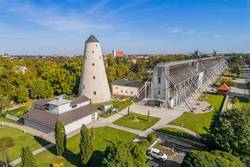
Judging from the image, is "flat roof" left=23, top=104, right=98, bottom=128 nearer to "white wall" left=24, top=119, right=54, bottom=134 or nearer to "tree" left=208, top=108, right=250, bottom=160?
"white wall" left=24, top=119, right=54, bottom=134

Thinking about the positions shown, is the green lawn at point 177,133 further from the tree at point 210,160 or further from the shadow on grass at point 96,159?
the shadow on grass at point 96,159

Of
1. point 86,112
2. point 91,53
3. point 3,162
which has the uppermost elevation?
point 91,53

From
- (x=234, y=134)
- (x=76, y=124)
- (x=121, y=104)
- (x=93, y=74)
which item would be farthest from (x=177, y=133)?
(x=93, y=74)

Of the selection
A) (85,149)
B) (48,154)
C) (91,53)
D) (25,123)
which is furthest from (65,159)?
(91,53)

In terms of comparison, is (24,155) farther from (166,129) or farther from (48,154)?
(166,129)

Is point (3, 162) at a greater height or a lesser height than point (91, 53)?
lesser

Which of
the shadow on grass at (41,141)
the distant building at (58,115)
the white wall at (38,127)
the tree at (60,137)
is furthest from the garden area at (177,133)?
the white wall at (38,127)
